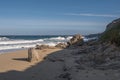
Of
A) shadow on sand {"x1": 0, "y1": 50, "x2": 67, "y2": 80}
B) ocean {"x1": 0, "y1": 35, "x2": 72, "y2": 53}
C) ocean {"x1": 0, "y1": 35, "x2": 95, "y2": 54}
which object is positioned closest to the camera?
shadow on sand {"x1": 0, "y1": 50, "x2": 67, "y2": 80}

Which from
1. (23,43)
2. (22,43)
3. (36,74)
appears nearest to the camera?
(36,74)

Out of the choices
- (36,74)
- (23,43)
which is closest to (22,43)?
(23,43)

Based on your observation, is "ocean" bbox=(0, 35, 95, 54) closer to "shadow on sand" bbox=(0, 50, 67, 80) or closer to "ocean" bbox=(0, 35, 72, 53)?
"ocean" bbox=(0, 35, 72, 53)

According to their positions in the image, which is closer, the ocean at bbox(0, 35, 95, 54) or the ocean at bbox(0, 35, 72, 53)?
the ocean at bbox(0, 35, 95, 54)

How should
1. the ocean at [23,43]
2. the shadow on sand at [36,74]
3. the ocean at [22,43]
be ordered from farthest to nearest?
the ocean at [22,43]
the ocean at [23,43]
the shadow on sand at [36,74]

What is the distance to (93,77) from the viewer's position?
10.7 meters

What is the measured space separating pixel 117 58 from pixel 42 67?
3.72m

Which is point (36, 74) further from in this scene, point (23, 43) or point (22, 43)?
point (23, 43)

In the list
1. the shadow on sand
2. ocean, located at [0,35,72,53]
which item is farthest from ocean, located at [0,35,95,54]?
the shadow on sand

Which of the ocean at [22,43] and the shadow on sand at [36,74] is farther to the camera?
the ocean at [22,43]

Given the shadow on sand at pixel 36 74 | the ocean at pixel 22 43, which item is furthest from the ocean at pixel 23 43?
the shadow on sand at pixel 36 74

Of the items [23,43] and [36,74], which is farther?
[23,43]

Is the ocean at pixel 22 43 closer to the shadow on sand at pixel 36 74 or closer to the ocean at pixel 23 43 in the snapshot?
the ocean at pixel 23 43

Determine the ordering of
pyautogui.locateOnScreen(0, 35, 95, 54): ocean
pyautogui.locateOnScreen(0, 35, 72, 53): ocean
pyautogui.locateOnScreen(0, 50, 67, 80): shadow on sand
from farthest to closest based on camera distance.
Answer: pyautogui.locateOnScreen(0, 35, 72, 53): ocean → pyautogui.locateOnScreen(0, 35, 95, 54): ocean → pyautogui.locateOnScreen(0, 50, 67, 80): shadow on sand
